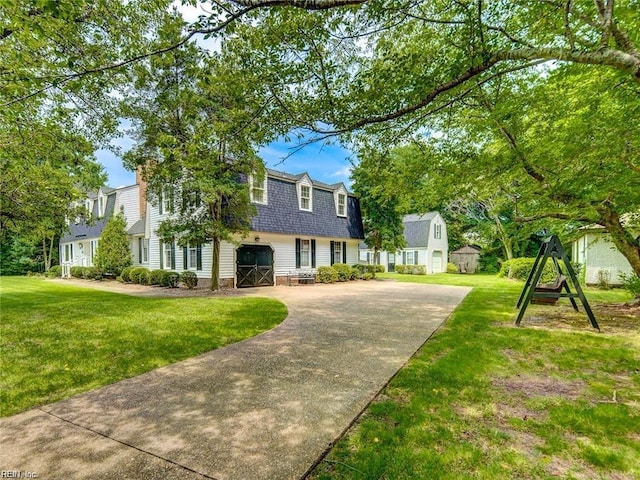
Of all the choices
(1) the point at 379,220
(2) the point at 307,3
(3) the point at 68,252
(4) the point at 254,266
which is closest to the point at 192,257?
(4) the point at 254,266

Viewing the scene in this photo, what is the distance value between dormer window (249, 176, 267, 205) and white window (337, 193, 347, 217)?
623 cm

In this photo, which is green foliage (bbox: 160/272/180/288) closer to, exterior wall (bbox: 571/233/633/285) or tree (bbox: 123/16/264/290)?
tree (bbox: 123/16/264/290)

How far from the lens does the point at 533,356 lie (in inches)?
199

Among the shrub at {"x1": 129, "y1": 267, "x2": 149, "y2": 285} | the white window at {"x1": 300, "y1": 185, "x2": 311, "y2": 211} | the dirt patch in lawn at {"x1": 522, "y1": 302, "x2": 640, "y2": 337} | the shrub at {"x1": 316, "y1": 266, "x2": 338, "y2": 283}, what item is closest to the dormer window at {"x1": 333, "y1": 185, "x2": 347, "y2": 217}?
the white window at {"x1": 300, "y1": 185, "x2": 311, "y2": 211}

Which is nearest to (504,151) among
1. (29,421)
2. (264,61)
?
(264,61)

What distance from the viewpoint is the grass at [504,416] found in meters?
2.43

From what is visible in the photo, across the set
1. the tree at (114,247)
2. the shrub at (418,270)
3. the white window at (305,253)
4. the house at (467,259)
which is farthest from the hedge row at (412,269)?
the tree at (114,247)

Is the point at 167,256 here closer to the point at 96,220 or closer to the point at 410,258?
the point at 96,220

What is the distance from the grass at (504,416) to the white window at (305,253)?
13403mm

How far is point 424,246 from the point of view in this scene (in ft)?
99.8

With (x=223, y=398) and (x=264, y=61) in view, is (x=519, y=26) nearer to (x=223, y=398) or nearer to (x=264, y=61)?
(x=264, y=61)

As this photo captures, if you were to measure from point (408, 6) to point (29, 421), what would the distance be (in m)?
6.35

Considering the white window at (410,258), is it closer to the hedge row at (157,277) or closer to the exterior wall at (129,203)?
the hedge row at (157,277)

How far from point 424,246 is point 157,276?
23054 millimetres
